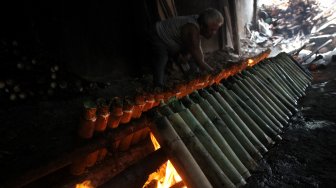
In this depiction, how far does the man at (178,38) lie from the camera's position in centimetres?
577

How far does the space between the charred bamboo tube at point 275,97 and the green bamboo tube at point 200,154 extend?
8.01ft

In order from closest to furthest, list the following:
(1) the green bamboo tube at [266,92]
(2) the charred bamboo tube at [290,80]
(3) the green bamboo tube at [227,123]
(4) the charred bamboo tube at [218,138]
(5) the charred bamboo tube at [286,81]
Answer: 1. (4) the charred bamboo tube at [218,138]
2. (3) the green bamboo tube at [227,123]
3. (1) the green bamboo tube at [266,92]
4. (5) the charred bamboo tube at [286,81]
5. (2) the charred bamboo tube at [290,80]

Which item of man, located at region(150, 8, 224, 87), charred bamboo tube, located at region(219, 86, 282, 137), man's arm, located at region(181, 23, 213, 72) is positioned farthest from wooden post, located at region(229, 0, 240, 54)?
charred bamboo tube, located at region(219, 86, 282, 137)

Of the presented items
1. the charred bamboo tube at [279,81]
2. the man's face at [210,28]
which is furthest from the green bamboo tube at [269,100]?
the man's face at [210,28]

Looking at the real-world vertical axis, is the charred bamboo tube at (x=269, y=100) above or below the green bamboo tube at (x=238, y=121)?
below

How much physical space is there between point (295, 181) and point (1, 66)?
17.0 ft

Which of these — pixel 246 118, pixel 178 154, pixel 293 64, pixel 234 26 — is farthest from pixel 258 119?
pixel 234 26

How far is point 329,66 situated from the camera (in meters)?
8.17

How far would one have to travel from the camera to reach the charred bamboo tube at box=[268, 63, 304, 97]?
5.92 metres

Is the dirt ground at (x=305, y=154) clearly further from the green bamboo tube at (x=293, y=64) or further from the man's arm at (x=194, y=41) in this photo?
the green bamboo tube at (x=293, y=64)

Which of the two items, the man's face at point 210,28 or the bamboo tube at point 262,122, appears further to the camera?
the man's face at point 210,28

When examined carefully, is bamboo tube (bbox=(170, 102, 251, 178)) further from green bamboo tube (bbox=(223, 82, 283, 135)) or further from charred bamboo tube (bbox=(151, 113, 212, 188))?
green bamboo tube (bbox=(223, 82, 283, 135))

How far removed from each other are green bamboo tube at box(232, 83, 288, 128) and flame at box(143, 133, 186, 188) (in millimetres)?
1586

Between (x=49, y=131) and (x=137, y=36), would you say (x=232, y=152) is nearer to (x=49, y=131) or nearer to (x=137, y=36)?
(x=49, y=131)
